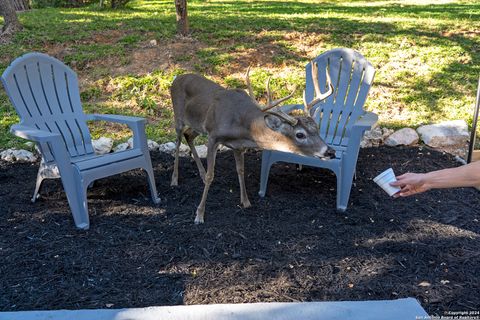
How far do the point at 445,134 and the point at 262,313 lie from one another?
417 centimetres

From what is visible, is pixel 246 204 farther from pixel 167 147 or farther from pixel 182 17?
pixel 182 17

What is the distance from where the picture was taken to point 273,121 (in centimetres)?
369

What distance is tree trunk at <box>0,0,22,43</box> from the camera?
8507 millimetres

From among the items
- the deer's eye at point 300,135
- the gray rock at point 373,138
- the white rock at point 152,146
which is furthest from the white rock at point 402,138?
the white rock at point 152,146

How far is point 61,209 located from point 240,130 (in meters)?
1.72

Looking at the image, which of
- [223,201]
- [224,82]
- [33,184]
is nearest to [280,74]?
[224,82]

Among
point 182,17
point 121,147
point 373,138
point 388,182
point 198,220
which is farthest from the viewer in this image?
point 182,17

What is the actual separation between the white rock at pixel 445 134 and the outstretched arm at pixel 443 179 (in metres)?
3.47

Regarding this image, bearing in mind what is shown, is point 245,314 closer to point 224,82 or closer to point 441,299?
point 441,299

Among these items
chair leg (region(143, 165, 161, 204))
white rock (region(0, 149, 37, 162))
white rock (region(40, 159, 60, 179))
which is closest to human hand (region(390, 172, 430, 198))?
chair leg (region(143, 165, 161, 204))

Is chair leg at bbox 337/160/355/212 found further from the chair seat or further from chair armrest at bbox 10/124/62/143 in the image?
chair armrest at bbox 10/124/62/143

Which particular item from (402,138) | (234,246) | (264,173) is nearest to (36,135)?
(234,246)

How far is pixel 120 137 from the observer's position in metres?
6.05

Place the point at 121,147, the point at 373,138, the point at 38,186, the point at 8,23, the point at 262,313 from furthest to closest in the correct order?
the point at 8,23 < the point at 373,138 < the point at 121,147 < the point at 38,186 < the point at 262,313
